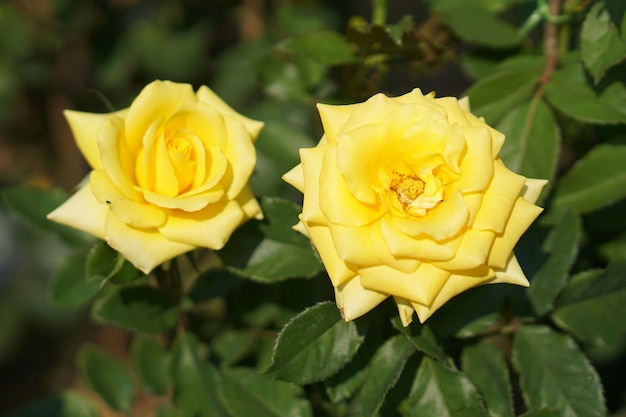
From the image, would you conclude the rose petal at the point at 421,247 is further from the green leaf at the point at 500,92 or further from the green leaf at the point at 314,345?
the green leaf at the point at 500,92

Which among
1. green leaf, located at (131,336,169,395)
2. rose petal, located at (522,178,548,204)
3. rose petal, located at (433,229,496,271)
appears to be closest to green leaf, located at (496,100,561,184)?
rose petal, located at (522,178,548,204)

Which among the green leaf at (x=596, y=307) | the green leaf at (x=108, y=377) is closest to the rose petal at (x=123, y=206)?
the green leaf at (x=108, y=377)

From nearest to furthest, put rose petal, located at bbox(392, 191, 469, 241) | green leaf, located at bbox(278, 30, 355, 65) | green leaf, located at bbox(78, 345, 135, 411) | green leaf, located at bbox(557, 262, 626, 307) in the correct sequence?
rose petal, located at bbox(392, 191, 469, 241) → green leaf, located at bbox(557, 262, 626, 307) → green leaf, located at bbox(278, 30, 355, 65) → green leaf, located at bbox(78, 345, 135, 411)

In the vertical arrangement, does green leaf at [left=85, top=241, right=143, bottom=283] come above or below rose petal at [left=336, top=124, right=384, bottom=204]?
below

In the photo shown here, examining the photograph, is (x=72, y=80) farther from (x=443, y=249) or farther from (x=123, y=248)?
(x=443, y=249)

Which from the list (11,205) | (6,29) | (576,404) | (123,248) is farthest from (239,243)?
(6,29)

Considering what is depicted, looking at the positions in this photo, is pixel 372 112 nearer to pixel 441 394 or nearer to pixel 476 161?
pixel 476 161

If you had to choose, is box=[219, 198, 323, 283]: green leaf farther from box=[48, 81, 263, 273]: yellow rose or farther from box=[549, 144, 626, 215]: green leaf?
box=[549, 144, 626, 215]: green leaf

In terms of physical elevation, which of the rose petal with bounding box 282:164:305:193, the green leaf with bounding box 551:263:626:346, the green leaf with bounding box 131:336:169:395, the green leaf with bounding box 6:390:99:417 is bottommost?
the green leaf with bounding box 6:390:99:417
